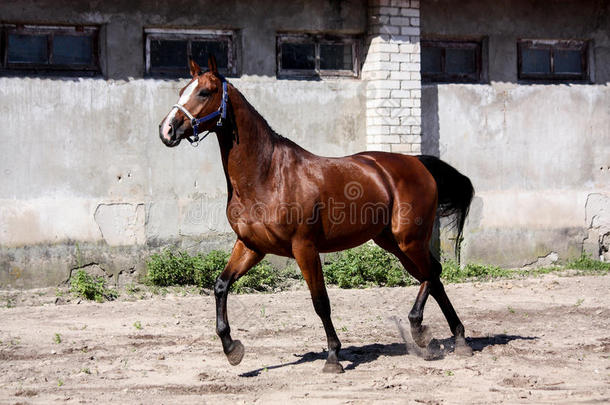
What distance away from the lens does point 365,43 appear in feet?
38.7

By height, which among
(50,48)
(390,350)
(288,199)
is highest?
(50,48)

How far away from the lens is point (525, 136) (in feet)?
41.2

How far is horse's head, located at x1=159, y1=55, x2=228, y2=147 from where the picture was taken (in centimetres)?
634

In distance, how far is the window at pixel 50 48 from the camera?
10422mm

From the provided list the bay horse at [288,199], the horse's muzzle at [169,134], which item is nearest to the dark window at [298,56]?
the bay horse at [288,199]

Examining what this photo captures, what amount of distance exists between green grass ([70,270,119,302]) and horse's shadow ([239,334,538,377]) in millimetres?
3618

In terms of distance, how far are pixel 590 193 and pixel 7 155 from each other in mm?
8161

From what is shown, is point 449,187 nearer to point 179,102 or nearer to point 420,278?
point 420,278

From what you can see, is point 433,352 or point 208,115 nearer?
point 208,115

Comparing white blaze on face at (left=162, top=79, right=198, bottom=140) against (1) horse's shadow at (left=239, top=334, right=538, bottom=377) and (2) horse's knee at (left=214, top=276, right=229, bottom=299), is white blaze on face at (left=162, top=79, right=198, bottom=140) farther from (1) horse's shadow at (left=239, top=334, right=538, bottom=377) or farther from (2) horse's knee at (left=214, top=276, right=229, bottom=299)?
(1) horse's shadow at (left=239, top=334, right=538, bottom=377)

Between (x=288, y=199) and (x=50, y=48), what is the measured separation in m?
5.20

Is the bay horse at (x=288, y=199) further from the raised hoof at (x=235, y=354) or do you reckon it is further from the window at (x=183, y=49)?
the window at (x=183, y=49)

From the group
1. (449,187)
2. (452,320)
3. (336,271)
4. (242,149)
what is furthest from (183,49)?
(452,320)

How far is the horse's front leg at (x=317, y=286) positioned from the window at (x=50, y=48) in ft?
16.9
